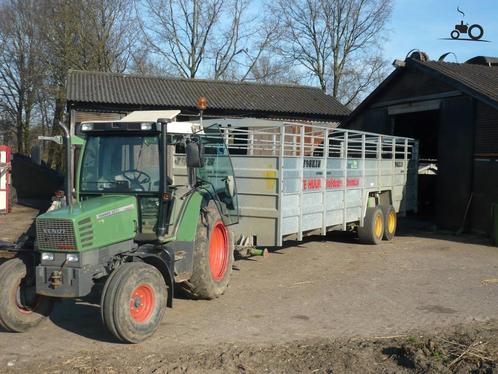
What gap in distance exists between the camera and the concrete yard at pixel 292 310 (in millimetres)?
5477

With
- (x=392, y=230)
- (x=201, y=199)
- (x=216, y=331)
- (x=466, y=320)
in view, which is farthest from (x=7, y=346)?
(x=392, y=230)

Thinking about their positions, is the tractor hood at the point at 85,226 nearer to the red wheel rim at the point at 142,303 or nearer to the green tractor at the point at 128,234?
the green tractor at the point at 128,234

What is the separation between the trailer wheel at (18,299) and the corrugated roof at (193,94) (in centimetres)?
1774

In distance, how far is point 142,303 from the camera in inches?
223

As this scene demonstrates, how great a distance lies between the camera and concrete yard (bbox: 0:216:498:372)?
5.48m

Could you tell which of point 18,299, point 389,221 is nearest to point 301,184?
point 389,221

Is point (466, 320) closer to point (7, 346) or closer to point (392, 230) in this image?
point (7, 346)

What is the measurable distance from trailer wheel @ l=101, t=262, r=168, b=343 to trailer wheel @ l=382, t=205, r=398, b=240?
8145mm

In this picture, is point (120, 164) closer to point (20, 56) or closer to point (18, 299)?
point (18, 299)

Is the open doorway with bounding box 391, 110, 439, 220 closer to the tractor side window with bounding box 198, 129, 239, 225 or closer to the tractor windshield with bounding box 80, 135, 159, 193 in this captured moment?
the tractor side window with bounding box 198, 129, 239, 225

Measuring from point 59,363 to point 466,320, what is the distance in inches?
178

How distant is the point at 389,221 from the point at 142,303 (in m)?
8.71

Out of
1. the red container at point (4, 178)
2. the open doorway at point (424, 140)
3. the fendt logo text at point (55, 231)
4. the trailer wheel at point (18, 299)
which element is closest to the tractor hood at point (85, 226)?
the fendt logo text at point (55, 231)

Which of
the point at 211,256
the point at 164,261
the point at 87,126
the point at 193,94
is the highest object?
the point at 193,94
